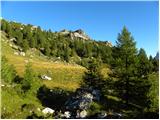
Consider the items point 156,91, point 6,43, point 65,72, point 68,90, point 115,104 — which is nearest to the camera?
point 156,91

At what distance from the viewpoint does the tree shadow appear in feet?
153

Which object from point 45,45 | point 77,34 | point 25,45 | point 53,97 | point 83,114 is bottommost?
point 83,114

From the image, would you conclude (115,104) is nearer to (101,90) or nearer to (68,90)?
(101,90)

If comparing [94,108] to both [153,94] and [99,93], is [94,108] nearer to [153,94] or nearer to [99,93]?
[99,93]

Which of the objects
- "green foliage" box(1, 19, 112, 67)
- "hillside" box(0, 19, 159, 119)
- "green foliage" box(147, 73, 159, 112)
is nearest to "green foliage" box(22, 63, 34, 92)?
"hillside" box(0, 19, 159, 119)

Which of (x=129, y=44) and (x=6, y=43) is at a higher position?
(x=6, y=43)

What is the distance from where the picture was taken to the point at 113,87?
49406mm

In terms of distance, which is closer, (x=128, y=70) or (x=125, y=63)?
(x=128, y=70)

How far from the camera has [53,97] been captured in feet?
164

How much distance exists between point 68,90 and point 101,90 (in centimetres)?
805

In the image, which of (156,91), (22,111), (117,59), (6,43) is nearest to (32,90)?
(22,111)

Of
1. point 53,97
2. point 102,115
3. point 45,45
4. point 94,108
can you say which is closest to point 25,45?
point 45,45

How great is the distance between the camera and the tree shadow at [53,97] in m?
46.6

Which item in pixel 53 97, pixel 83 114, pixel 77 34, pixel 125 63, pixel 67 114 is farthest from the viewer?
pixel 77 34
